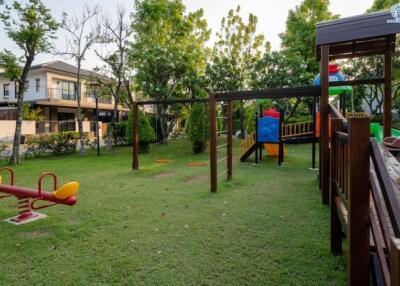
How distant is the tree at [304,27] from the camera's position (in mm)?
17766

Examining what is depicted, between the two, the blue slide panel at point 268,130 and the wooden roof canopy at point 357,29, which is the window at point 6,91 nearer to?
the blue slide panel at point 268,130

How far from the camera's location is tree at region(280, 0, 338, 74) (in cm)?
1777

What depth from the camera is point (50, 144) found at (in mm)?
12531

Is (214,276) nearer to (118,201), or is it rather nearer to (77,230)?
(77,230)

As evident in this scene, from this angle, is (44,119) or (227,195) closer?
(227,195)

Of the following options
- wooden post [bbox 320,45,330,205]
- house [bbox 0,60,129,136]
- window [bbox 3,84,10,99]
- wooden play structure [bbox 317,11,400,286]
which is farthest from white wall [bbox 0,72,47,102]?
wooden play structure [bbox 317,11,400,286]

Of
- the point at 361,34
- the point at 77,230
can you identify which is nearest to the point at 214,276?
the point at 77,230

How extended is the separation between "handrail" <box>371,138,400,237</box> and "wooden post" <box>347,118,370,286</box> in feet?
0.32

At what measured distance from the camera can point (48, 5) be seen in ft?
34.1

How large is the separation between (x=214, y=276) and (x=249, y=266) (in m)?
0.39

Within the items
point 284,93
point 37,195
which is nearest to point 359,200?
point 37,195

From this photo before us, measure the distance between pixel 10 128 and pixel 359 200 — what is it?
21882 mm

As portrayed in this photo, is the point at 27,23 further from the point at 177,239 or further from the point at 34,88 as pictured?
the point at 34,88

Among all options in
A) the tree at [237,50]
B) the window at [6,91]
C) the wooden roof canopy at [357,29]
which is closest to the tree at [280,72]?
the tree at [237,50]
